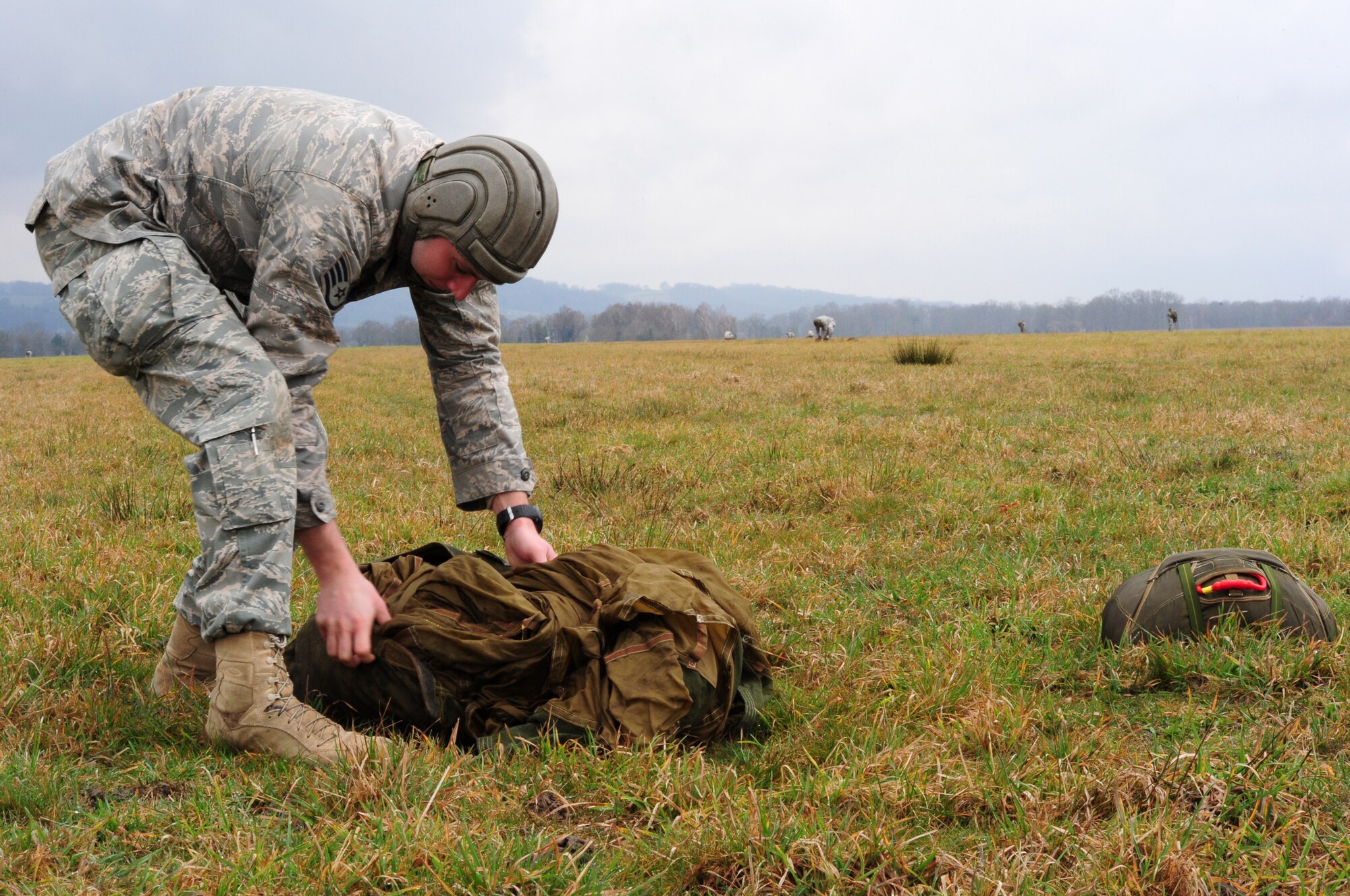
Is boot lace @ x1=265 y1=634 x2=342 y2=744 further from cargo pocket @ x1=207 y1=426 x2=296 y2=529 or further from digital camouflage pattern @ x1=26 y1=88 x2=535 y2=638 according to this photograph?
cargo pocket @ x1=207 y1=426 x2=296 y2=529

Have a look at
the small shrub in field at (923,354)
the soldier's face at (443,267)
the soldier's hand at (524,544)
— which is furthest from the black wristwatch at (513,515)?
the small shrub in field at (923,354)

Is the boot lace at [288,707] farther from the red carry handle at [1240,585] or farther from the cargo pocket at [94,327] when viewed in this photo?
the red carry handle at [1240,585]

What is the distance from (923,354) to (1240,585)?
17061mm

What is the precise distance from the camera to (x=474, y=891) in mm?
2260

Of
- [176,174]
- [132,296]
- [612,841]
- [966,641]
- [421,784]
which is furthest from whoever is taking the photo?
[966,641]

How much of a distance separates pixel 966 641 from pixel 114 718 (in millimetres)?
3171

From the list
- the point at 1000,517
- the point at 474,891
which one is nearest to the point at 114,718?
the point at 474,891

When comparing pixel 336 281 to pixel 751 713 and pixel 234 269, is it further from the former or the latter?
pixel 751 713

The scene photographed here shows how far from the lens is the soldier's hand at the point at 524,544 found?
13.3 ft

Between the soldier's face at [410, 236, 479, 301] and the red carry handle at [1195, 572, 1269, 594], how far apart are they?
3047mm

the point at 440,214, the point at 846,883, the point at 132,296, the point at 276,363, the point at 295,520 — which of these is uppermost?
the point at 440,214

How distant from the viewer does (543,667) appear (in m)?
3.29

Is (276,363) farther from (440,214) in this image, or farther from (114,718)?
(114,718)

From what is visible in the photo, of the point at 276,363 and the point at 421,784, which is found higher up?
the point at 276,363
